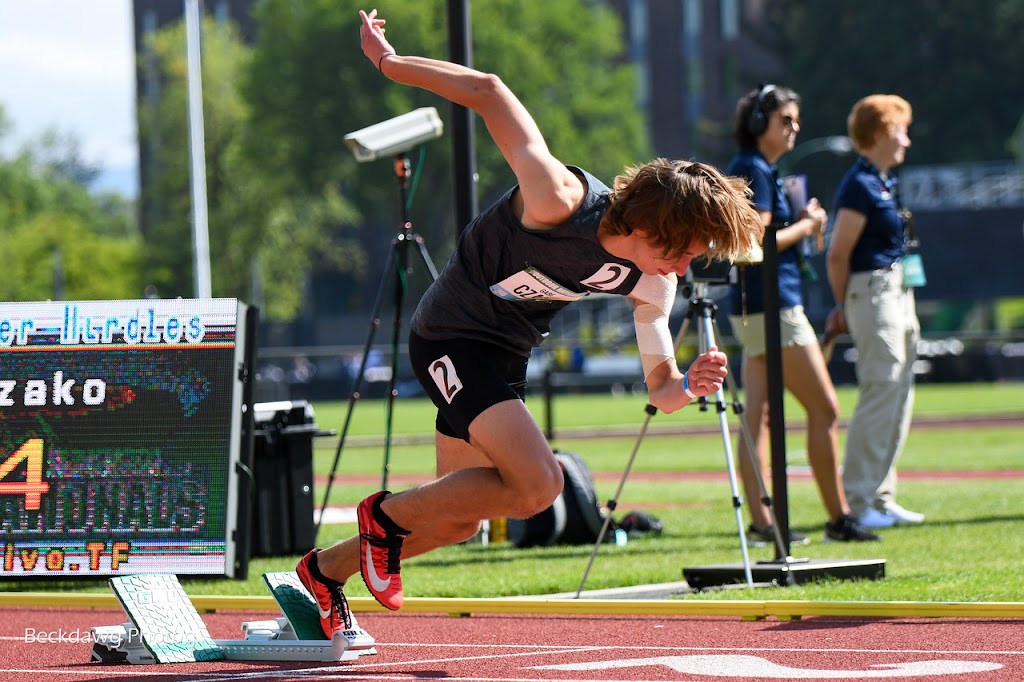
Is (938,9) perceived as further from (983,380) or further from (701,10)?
(983,380)

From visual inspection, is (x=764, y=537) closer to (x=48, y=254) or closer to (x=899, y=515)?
(x=899, y=515)

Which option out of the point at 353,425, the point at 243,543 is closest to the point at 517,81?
the point at 353,425

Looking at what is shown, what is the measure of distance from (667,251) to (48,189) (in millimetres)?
95912

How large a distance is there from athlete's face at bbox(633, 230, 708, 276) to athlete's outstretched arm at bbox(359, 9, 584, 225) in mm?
265

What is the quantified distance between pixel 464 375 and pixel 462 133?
502 cm

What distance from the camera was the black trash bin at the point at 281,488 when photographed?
31.0ft

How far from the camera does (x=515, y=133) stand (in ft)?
17.3

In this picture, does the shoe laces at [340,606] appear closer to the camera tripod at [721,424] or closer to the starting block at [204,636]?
the starting block at [204,636]

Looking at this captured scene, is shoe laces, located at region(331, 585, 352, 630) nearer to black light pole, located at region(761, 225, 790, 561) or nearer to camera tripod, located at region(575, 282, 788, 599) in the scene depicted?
camera tripod, located at region(575, 282, 788, 599)

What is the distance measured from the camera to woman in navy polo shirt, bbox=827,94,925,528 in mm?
10102

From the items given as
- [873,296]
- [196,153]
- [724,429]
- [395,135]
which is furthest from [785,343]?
[196,153]

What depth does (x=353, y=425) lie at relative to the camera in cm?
3384

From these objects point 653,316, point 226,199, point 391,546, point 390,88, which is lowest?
point 391,546

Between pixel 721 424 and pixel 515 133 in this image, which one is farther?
pixel 721 424
